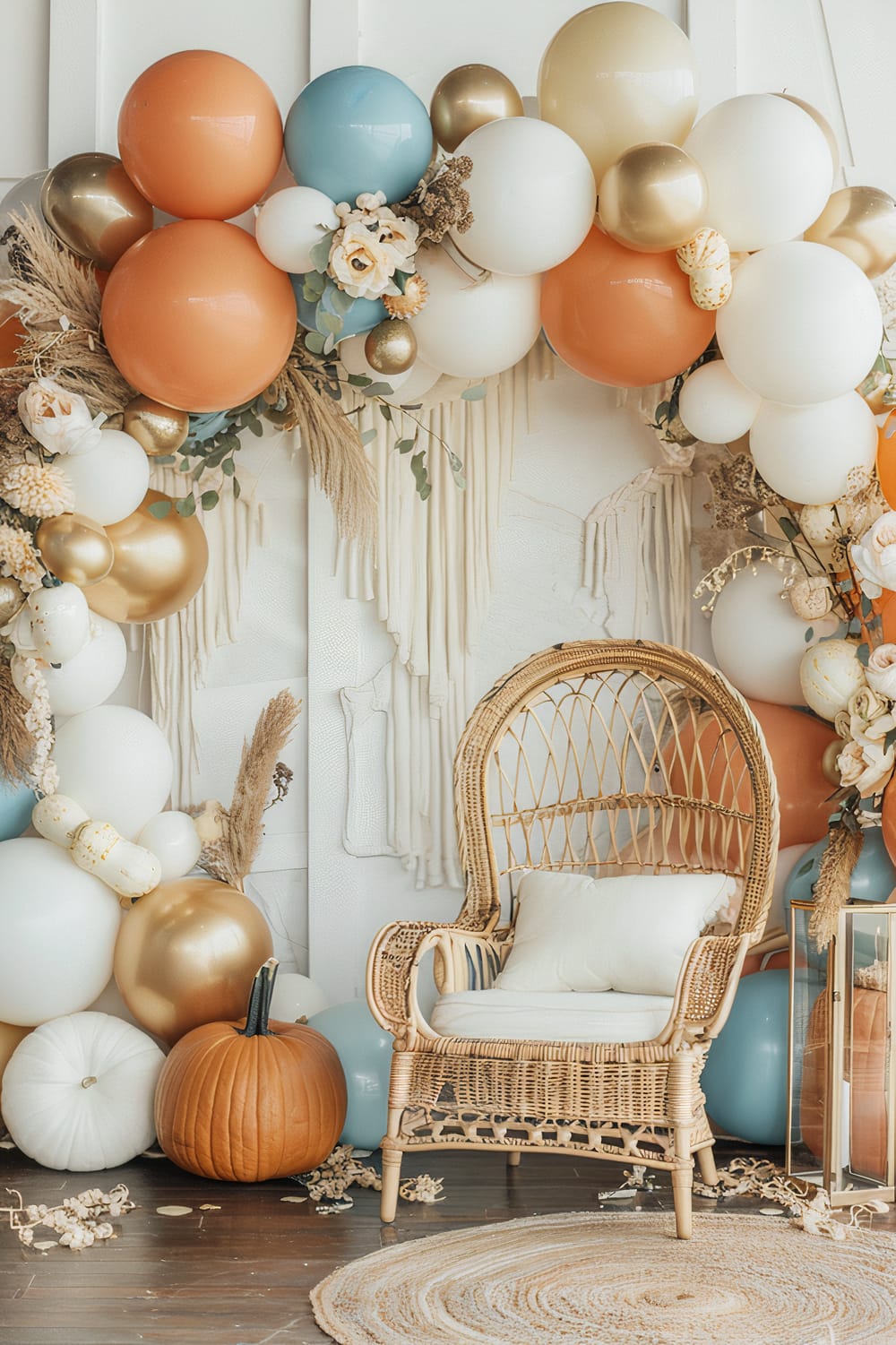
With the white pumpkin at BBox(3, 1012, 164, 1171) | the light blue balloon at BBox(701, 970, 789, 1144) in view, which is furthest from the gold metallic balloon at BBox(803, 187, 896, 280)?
the white pumpkin at BBox(3, 1012, 164, 1171)

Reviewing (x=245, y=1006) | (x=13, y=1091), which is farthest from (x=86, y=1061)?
(x=245, y=1006)

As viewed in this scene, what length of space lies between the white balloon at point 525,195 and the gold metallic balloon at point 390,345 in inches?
8.6

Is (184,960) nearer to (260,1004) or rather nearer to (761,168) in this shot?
(260,1004)

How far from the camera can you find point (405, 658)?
331 centimetres

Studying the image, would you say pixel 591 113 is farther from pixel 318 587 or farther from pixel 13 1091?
pixel 13 1091

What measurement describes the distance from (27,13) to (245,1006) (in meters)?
2.65

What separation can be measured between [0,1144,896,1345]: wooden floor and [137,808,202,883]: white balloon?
0.64 meters

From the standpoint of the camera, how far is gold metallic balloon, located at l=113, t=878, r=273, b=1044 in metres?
2.82

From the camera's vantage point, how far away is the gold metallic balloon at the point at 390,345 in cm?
274

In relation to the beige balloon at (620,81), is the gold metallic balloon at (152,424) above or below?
below

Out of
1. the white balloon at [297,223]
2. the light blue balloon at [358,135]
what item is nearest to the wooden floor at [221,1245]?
the white balloon at [297,223]

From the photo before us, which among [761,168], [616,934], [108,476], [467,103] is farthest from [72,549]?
[761,168]

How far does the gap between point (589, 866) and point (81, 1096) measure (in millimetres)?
1308

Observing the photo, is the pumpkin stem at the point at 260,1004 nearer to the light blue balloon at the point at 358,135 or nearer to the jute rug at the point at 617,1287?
the jute rug at the point at 617,1287
